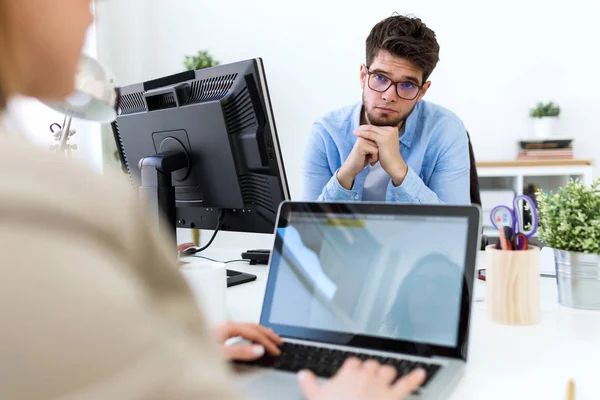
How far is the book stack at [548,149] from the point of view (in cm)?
296

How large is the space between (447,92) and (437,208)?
2708mm

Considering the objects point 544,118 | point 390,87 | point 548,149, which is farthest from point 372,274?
point 544,118

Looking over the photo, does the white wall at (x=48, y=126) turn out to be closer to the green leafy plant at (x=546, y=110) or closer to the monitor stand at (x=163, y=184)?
the monitor stand at (x=163, y=184)

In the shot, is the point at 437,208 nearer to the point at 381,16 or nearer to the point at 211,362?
the point at 211,362

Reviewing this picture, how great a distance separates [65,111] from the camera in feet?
3.22

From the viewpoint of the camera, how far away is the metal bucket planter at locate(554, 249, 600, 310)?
0.92 metres

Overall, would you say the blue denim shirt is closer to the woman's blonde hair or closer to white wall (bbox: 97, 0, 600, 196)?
the woman's blonde hair

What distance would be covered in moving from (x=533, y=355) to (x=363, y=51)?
286 centimetres

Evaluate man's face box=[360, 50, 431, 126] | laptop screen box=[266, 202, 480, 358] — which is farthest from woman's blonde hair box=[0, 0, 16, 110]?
man's face box=[360, 50, 431, 126]

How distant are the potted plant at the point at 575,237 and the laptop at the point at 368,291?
31cm

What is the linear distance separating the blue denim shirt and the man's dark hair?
6.2 inches

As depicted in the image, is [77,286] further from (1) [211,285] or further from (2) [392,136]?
(2) [392,136]

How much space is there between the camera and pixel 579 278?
3.10ft

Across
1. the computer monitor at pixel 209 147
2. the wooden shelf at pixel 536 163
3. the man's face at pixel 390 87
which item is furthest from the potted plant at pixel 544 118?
the computer monitor at pixel 209 147
